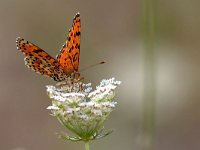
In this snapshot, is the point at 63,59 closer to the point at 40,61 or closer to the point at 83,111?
the point at 40,61

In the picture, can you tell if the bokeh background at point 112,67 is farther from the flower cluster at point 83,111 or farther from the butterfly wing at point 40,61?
the flower cluster at point 83,111

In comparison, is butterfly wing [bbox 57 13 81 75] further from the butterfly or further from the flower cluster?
the flower cluster

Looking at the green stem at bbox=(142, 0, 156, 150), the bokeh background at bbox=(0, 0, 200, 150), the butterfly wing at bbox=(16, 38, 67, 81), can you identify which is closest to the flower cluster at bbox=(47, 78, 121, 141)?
the green stem at bbox=(142, 0, 156, 150)

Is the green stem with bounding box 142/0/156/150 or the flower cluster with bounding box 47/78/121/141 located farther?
the flower cluster with bounding box 47/78/121/141

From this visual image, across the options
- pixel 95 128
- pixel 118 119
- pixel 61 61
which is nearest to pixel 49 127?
pixel 118 119

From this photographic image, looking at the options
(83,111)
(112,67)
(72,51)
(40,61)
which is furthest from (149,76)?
(112,67)

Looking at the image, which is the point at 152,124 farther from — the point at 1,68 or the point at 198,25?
the point at 1,68

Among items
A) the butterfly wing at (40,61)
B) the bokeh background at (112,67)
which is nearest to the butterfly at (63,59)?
the butterfly wing at (40,61)
